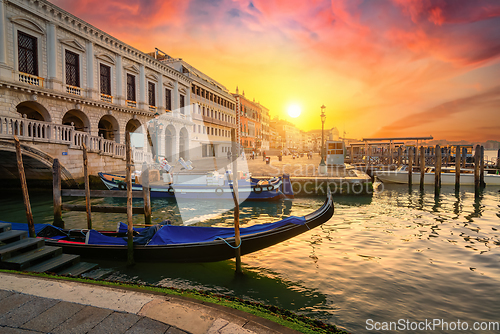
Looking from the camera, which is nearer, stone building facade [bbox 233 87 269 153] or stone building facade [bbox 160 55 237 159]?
stone building facade [bbox 160 55 237 159]

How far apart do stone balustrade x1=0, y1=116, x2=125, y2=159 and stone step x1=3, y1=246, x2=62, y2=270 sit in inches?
272

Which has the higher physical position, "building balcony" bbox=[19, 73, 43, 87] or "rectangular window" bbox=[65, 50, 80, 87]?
"rectangular window" bbox=[65, 50, 80, 87]

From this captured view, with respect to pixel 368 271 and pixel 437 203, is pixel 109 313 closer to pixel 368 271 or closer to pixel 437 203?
pixel 368 271

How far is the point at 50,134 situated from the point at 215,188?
28.0ft

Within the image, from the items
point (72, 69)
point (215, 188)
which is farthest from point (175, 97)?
point (215, 188)

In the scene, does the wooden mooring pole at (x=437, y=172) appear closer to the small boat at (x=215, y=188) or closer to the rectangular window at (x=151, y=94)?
the small boat at (x=215, y=188)

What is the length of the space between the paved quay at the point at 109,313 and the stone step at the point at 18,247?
5.39 ft

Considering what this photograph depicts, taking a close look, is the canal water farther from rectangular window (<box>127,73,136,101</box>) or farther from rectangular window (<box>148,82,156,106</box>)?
rectangular window (<box>148,82,156,106</box>)

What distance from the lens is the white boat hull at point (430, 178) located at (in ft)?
56.8

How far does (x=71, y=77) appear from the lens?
1728 centimetres

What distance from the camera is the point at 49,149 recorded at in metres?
13.1

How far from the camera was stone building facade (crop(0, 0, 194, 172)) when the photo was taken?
13.6m

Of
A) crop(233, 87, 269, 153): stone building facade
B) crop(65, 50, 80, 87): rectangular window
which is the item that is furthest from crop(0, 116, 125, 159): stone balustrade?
crop(233, 87, 269, 153): stone building facade

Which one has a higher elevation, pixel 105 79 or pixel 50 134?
pixel 105 79
